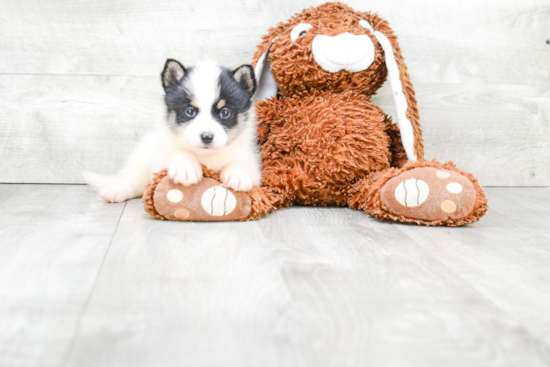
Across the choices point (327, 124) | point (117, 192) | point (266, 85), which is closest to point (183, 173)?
point (117, 192)

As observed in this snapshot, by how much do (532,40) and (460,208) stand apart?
1.27 meters

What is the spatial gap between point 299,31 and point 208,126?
24.2 inches

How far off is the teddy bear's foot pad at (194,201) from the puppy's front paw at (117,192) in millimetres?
374

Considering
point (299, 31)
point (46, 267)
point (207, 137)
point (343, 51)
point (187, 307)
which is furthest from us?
point (299, 31)

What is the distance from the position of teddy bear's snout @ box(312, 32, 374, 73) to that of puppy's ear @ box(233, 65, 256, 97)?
27 cm

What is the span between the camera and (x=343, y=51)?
166 cm

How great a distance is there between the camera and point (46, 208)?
1.64 meters

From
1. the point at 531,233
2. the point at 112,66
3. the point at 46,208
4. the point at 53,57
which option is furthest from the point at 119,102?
the point at 531,233

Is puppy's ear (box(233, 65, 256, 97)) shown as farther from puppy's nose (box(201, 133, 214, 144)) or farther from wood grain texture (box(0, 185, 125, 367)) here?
wood grain texture (box(0, 185, 125, 367))

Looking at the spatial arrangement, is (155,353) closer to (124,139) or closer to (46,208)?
(46,208)

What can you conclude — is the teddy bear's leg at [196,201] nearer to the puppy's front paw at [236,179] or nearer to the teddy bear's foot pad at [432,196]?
the puppy's front paw at [236,179]

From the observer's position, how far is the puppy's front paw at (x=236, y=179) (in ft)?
4.80

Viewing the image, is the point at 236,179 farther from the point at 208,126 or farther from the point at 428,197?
the point at 428,197

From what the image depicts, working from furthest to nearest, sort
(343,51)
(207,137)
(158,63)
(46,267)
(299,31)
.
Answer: (158,63), (299,31), (343,51), (207,137), (46,267)
